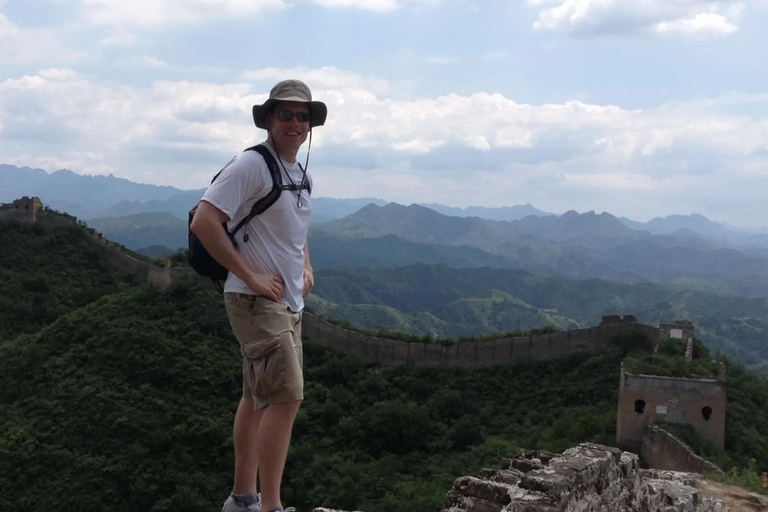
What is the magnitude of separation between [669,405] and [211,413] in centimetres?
1095

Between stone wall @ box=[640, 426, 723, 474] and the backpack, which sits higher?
the backpack

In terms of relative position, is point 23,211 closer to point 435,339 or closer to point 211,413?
point 211,413

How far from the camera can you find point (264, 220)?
3715 millimetres

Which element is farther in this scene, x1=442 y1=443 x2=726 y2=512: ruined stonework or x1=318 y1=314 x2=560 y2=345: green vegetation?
x1=318 y1=314 x2=560 y2=345: green vegetation

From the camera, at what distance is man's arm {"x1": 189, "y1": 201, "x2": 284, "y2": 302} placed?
3.50 metres

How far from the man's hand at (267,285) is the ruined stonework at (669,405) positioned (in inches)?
511

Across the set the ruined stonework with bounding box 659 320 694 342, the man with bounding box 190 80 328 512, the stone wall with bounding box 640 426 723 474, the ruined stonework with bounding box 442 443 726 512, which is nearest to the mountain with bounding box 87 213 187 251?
the ruined stonework with bounding box 659 320 694 342

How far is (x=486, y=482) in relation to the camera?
13.6ft

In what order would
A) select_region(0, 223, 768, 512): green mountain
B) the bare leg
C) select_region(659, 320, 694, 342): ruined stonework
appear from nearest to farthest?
1. the bare leg
2. select_region(0, 223, 768, 512): green mountain
3. select_region(659, 320, 694, 342): ruined stonework

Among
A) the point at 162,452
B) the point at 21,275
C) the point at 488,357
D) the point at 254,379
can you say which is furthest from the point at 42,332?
the point at 254,379

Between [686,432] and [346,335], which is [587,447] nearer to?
[686,432]

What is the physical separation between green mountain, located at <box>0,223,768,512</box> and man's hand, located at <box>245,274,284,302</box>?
10005 millimetres

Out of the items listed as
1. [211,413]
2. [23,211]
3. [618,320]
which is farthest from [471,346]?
[23,211]

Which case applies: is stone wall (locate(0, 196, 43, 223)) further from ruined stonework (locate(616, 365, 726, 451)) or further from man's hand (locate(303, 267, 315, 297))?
man's hand (locate(303, 267, 315, 297))
